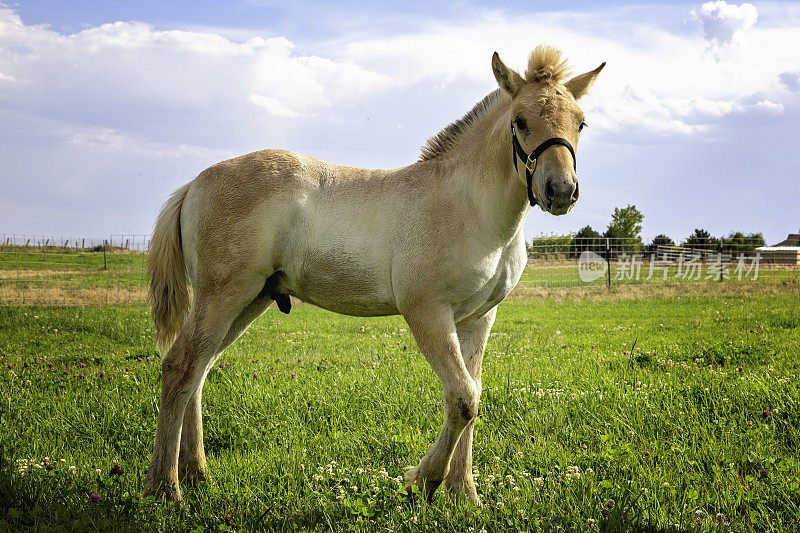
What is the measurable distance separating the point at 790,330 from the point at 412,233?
9.62m

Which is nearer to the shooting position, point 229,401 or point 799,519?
point 799,519

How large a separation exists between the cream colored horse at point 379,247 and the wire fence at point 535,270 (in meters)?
14.4

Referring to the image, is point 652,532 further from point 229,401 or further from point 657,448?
point 229,401

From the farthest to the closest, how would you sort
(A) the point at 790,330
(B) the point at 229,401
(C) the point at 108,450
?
(A) the point at 790,330
(B) the point at 229,401
(C) the point at 108,450

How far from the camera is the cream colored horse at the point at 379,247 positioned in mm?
3895

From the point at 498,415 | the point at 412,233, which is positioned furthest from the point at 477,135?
the point at 498,415

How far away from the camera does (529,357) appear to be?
8336mm

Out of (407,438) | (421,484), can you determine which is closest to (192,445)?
(407,438)

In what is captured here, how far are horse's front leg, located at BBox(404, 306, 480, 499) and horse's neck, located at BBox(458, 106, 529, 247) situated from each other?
73 centimetres

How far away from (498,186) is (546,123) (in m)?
0.58

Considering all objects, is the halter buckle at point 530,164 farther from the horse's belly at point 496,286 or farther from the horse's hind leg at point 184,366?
the horse's hind leg at point 184,366

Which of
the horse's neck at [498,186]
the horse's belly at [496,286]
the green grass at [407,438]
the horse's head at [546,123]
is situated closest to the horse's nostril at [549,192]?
the horse's head at [546,123]
